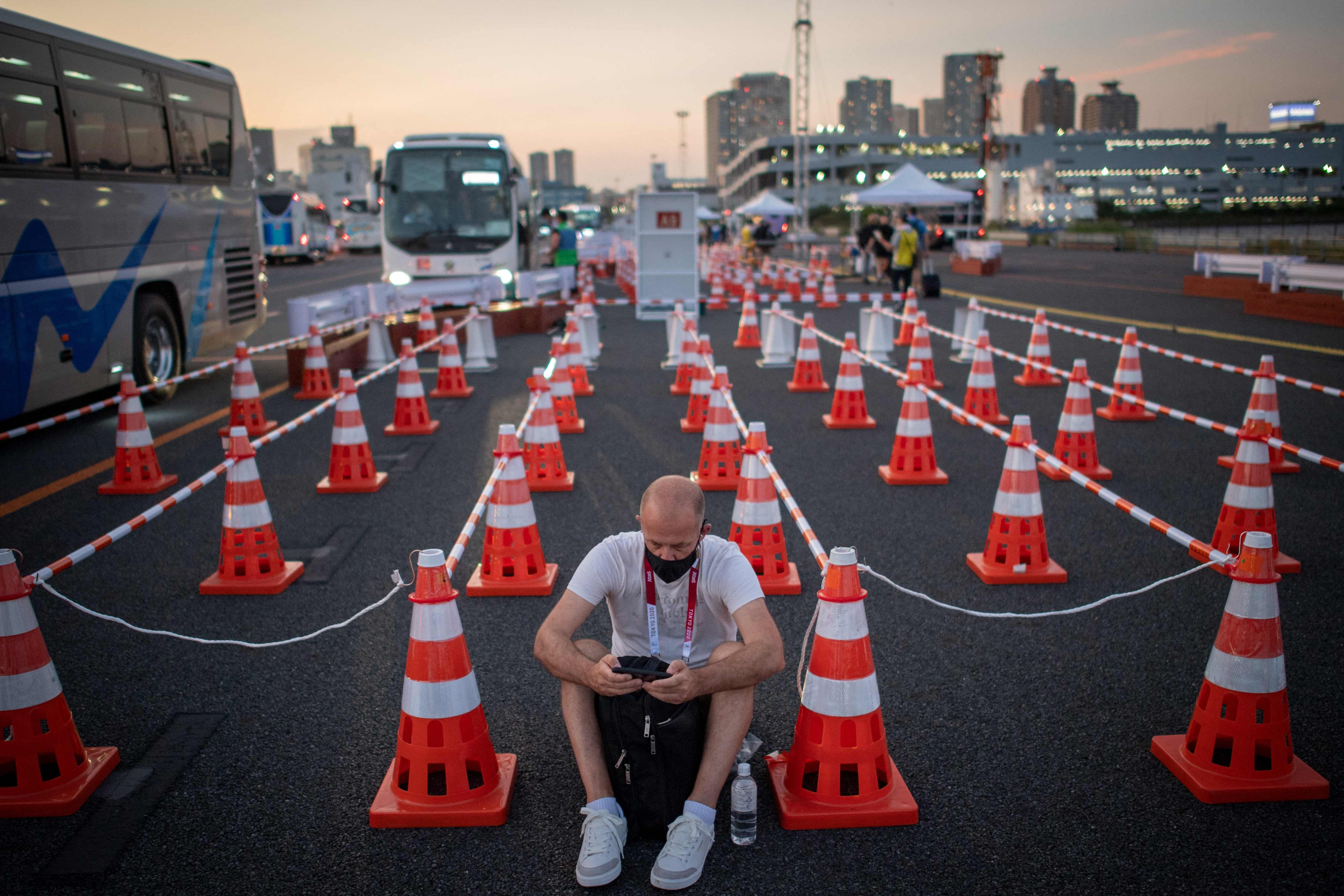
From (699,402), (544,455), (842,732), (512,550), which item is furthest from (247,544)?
(699,402)

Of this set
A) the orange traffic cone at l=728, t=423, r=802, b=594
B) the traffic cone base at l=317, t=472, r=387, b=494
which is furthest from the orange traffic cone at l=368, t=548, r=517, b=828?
the traffic cone base at l=317, t=472, r=387, b=494

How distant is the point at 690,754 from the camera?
3229 mm

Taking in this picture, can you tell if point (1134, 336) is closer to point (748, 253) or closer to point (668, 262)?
point (668, 262)

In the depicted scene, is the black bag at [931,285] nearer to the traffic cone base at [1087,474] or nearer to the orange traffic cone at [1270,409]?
the orange traffic cone at [1270,409]

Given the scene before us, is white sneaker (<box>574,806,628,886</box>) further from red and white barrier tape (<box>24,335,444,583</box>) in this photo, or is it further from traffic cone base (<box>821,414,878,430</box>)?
traffic cone base (<box>821,414,878,430</box>)

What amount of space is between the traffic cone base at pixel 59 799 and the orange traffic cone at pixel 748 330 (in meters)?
13.8

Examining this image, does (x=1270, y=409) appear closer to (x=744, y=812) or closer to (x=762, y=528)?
(x=762, y=528)

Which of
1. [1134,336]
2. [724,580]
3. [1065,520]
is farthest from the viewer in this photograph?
[1134,336]

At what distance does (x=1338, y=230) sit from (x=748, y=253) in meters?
27.4

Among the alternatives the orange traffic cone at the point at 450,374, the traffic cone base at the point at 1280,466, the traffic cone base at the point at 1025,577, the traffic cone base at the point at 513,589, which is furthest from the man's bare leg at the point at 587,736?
the orange traffic cone at the point at 450,374

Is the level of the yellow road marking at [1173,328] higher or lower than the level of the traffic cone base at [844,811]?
higher

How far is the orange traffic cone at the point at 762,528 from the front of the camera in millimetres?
5465

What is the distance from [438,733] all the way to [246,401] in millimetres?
7306

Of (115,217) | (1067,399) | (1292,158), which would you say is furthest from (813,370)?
(1292,158)
